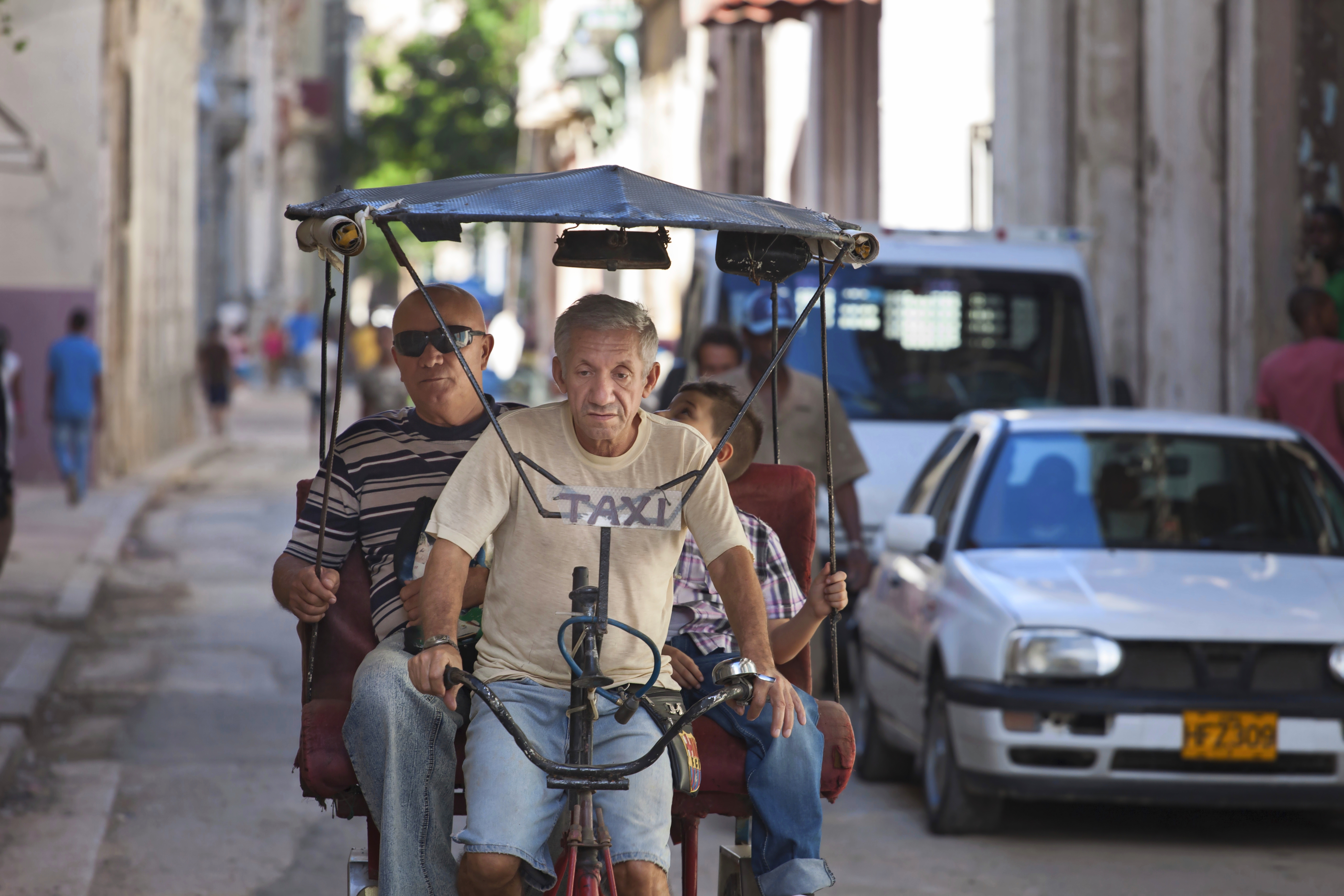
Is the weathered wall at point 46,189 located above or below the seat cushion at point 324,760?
above

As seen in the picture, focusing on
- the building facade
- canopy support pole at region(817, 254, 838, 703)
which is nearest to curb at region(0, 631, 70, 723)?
canopy support pole at region(817, 254, 838, 703)

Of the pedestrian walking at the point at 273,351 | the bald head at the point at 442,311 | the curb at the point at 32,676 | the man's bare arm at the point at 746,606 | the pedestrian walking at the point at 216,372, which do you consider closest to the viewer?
the man's bare arm at the point at 746,606

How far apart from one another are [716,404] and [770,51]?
935 inches

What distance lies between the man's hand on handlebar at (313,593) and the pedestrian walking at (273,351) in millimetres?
47174

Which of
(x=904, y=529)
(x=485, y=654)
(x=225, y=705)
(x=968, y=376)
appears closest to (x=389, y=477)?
(x=485, y=654)

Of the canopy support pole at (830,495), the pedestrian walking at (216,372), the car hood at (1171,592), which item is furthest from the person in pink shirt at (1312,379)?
the pedestrian walking at (216,372)

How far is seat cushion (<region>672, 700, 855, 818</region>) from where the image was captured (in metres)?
4.61

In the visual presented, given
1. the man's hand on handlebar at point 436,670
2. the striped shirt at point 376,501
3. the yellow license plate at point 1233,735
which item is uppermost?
the striped shirt at point 376,501

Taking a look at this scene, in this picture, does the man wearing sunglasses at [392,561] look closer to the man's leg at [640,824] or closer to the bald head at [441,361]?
the bald head at [441,361]

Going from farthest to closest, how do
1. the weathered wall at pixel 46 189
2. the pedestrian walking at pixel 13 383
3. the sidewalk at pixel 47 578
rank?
the weathered wall at pixel 46 189 < the pedestrian walking at pixel 13 383 < the sidewalk at pixel 47 578

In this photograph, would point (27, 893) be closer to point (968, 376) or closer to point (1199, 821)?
point (1199, 821)

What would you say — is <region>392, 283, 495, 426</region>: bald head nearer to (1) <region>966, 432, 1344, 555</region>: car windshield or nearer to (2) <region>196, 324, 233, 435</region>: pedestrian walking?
(1) <region>966, 432, 1344, 555</region>: car windshield

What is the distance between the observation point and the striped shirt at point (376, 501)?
4.87 m

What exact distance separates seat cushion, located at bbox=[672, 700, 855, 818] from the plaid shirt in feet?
1.24
